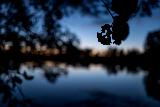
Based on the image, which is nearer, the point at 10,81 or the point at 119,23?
the point at 119,23

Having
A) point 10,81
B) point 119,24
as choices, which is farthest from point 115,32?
point 10,81

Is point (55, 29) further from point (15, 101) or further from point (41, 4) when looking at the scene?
point (15, 101)

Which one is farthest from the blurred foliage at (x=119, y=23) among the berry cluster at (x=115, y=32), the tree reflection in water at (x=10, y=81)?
the tree reflection in water at (x=10, y=81)

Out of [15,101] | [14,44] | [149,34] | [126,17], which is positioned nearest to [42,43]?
[14,44]

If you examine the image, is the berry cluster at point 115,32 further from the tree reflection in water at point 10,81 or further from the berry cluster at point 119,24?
the tree reflection in water at point 10,81

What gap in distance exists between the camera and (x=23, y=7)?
8.48m

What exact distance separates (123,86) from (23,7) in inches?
1325

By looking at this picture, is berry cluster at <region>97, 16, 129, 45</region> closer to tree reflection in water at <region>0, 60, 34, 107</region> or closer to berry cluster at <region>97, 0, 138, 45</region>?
berry cluster at <region>97, 0, 138, 45</region>

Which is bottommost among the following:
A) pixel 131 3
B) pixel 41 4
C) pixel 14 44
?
pixel 131 3

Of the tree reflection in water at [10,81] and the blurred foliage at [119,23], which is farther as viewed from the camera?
the tree reflection in water at [10,81]

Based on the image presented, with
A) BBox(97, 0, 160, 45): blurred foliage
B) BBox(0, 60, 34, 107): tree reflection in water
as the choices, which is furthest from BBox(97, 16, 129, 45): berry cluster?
BBox(0, 60, 34, 107): tree reflection in water

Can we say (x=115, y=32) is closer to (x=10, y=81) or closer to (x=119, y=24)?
(x=119, y=24)

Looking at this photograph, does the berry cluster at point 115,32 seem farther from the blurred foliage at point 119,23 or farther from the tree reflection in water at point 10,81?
the tree reflection in water at point 10,81

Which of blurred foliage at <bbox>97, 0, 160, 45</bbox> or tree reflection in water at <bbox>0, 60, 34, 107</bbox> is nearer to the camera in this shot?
blurred foliage at <bbox>97, 0, 160, 45</bbox>
